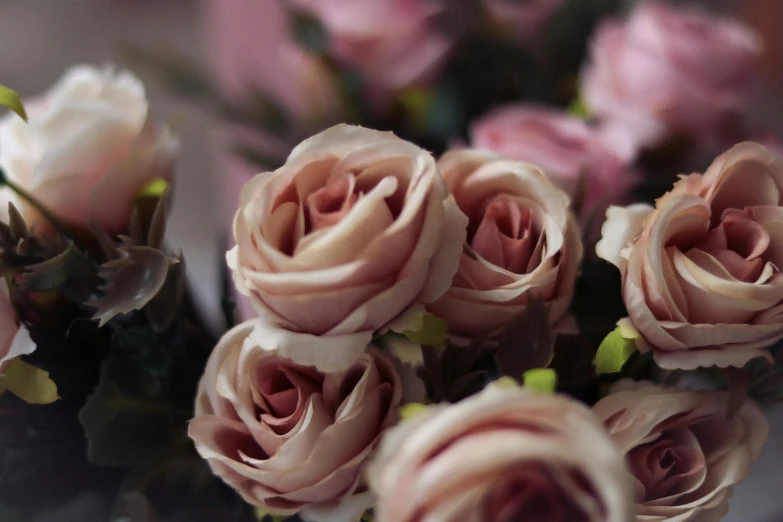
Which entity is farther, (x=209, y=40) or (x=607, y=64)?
(x=209, y=40)

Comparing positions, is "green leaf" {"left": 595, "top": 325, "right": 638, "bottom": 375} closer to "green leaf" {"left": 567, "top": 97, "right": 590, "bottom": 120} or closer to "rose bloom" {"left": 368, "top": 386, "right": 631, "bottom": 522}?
"rose bloom" {"left": 368, "top": 386, "right": 631, "bottom": 522}

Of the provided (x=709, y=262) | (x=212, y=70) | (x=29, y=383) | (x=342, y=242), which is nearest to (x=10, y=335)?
(x=29, y=383)

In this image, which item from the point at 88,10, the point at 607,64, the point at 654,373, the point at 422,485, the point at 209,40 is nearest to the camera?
the point at 422,485

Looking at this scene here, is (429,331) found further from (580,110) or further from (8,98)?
(580,110)

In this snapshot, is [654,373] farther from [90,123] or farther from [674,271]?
[90,123]

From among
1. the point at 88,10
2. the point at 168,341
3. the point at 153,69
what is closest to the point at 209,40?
the point at 153,69

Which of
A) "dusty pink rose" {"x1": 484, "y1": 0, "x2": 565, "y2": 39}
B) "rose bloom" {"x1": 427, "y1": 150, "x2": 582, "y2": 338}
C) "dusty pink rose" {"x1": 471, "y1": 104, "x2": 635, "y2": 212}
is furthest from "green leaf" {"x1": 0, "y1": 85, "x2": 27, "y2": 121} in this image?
"dusty pink rose" {"x1": 484, "y1": 0, "x2": 565, "y2": 39}
